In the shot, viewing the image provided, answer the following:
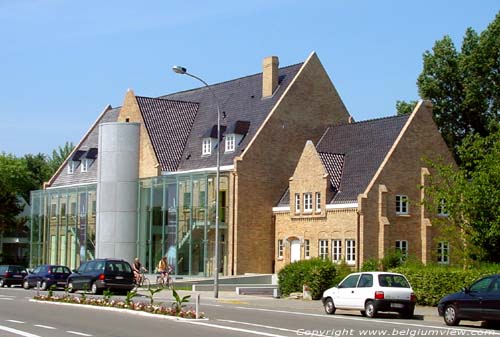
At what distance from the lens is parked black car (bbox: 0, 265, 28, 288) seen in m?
51.8

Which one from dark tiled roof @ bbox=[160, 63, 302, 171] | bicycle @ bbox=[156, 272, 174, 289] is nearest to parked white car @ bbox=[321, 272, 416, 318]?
bicycle @ bbox=[156, 272, 174, 289]

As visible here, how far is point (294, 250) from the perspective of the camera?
169ft

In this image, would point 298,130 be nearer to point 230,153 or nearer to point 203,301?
point 230,153

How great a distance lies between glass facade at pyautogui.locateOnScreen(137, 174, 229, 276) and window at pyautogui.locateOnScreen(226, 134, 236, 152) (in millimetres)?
2621

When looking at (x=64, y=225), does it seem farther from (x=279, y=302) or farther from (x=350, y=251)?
(x=279, y=302)

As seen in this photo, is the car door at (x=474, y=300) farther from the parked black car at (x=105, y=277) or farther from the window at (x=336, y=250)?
the window at (x=336, y=250)

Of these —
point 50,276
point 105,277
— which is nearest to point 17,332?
point 105,277

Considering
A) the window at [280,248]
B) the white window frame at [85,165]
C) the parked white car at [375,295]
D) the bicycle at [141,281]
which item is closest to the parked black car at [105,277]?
the bicycle at [141,281]

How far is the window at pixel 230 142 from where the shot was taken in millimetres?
54869

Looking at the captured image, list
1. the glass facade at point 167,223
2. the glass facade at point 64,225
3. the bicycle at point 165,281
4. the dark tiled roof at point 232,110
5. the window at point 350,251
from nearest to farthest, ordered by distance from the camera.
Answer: the bicycle at point 165,281
the window at point 350,251
the glass facade at point 167,223
the dark tiled roof at point 232,110
the glass facade at point 64,225

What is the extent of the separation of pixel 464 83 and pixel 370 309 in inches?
1596

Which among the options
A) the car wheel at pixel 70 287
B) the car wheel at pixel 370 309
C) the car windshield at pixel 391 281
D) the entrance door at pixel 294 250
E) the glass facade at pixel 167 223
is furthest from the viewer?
the glass facade at pixel 167 223

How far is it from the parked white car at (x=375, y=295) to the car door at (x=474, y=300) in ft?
9.44

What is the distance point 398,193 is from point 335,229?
13.3 ft
